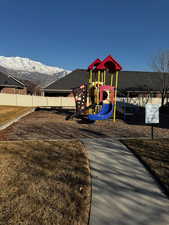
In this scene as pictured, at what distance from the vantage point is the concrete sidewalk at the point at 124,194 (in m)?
2.34

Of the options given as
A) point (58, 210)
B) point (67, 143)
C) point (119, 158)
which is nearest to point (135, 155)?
point (119, 158)

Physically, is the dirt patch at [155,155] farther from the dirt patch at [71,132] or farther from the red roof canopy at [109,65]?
the red roof canopy at [109,65]

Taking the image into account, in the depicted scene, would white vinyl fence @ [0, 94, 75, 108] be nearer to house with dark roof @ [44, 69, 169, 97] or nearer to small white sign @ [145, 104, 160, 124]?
house with dark roof @ [44, 69, 169, 97]

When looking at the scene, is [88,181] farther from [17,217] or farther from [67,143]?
[67,143]

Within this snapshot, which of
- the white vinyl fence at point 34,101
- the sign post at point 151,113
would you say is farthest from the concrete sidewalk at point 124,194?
the white vinyl fence at point 34,101

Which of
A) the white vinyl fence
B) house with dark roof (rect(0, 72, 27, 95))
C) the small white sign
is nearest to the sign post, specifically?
the small white sign

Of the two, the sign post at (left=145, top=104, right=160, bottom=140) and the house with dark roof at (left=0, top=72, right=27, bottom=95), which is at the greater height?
the house with dark roof at (left=0, top=72, right=27, bottom=95)

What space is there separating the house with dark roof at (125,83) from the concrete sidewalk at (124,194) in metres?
20.4

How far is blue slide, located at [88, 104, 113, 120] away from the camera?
962 centimetres

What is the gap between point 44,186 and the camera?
2.99 m

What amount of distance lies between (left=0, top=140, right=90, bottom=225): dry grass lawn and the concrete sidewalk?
0.23 metres

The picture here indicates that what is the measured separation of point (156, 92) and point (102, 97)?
60.7 ft

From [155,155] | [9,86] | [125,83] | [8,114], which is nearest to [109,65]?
[155,155]

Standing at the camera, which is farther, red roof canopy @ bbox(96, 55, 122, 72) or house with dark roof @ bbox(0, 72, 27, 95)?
house with dark roof @ bbox(0, 72, 27, 95)
